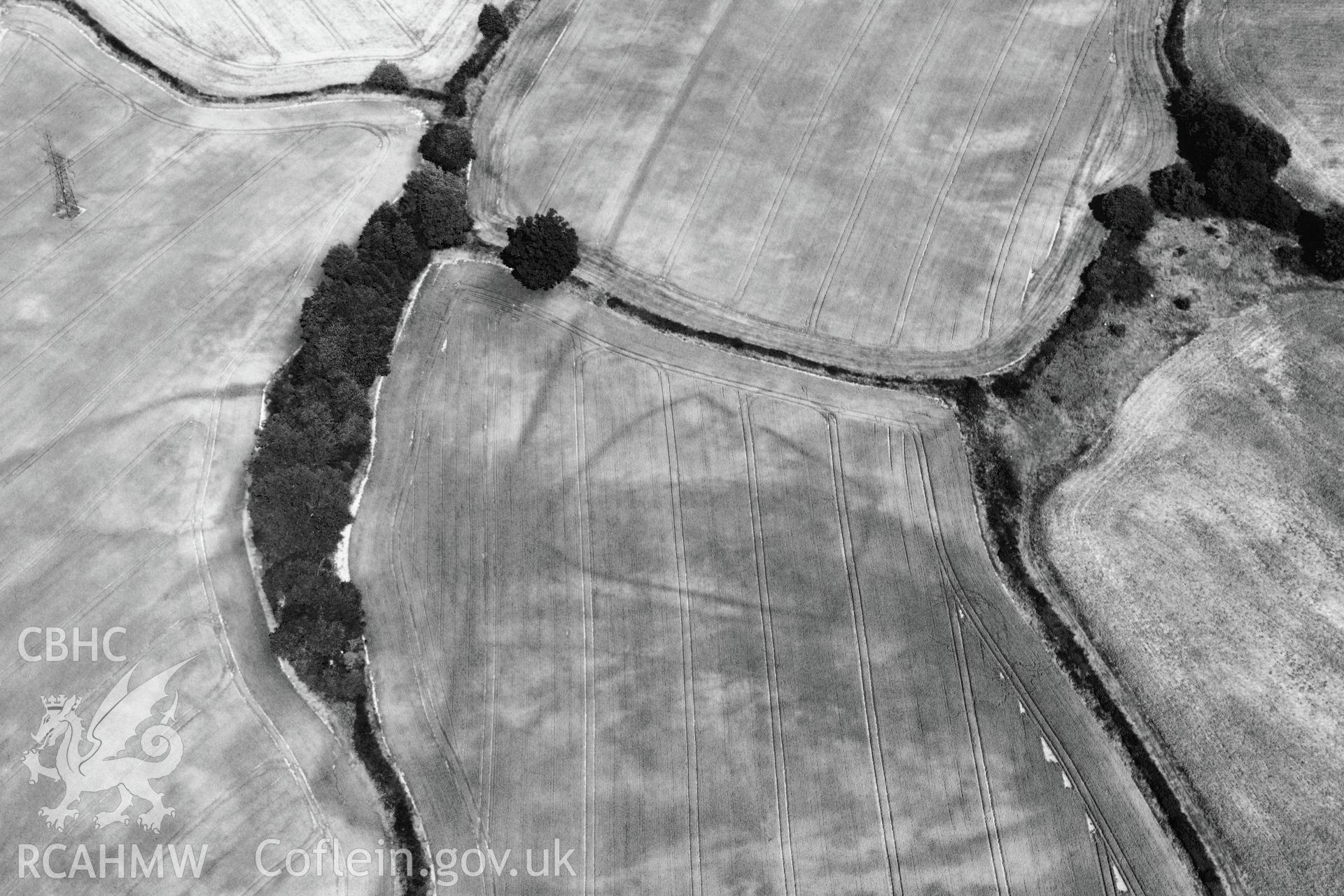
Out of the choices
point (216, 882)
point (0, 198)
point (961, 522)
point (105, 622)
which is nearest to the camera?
point (216, 882)

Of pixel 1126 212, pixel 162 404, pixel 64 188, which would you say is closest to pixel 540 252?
pixel 162 404

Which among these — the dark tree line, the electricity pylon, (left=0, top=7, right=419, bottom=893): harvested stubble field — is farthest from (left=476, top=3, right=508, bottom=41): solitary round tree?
the electricity pylon

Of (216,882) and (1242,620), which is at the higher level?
(1242,620)

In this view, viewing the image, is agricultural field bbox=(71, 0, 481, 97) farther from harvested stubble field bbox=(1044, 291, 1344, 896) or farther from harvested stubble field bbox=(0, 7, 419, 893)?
harvested stubble field bbox=(1044, 291, 1344, 896)

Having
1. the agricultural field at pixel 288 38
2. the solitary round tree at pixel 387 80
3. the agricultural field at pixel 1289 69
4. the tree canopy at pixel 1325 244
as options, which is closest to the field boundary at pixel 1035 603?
the tree canopy at pixel 1325 244

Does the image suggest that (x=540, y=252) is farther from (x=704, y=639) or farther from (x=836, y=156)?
(x=704, y=639)

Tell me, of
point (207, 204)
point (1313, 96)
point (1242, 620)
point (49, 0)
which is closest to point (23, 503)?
point (207, 204)

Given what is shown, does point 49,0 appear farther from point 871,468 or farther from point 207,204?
point 871,468
